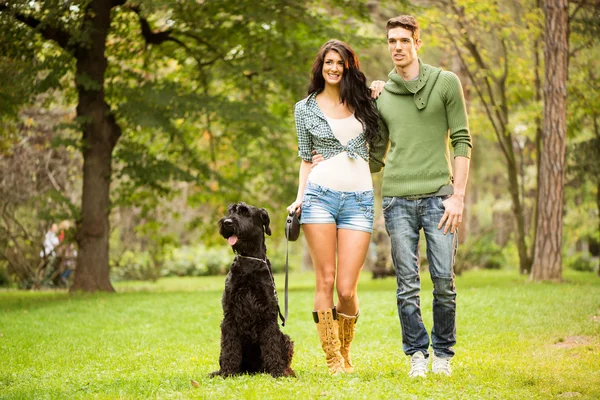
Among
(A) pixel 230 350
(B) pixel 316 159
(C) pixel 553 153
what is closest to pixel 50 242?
(C) pixel 553 153

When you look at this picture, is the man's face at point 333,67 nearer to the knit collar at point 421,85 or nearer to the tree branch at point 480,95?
the knit collar at point 421,85

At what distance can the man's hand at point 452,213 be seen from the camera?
5.05 metres

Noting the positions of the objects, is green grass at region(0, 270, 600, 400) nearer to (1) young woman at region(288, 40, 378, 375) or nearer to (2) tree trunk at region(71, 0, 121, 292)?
(1) young woman at region(288, 40, 378, 375)

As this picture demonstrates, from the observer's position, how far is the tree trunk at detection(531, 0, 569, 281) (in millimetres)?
14266

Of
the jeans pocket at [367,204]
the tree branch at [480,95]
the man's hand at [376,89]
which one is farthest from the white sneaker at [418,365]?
the tree branch at [480,95]

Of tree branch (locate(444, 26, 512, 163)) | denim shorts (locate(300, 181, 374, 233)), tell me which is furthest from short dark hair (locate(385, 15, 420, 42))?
tree branch (locate(444, 26, 512, 163))

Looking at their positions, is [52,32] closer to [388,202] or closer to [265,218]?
[265,218]

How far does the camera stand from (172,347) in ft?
28.1

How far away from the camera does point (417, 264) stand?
524 cm

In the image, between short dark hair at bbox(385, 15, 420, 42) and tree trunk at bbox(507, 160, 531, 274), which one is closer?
short dark hair at bbox(385, 15, 420, 42)

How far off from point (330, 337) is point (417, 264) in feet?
2.73

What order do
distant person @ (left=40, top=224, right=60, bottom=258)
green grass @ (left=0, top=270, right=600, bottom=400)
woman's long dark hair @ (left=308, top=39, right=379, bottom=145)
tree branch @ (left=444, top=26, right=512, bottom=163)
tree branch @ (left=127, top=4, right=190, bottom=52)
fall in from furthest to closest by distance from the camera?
distant person @ (left=40, top=224, right=60, bottom=258), tree branch @ (left=444, top=26, right=512, bottom=163), tree branch @ (left=127, top=4, right=190, bottom=52), woman's long dark hair @ (left=308, top=39, right=379, bottom=145), green grass @ (left=0, top=270, right=600, bottom=400)

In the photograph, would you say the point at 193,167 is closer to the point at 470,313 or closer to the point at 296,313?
the point at 296,313

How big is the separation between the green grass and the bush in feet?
34.8
